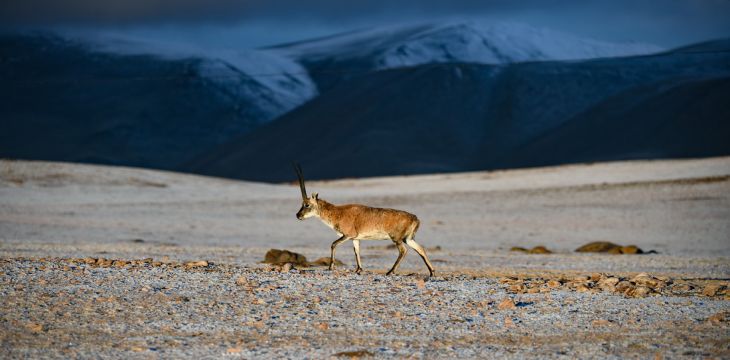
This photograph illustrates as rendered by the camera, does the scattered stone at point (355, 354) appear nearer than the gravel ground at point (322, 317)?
Yes

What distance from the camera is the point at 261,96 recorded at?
19838 centimetres

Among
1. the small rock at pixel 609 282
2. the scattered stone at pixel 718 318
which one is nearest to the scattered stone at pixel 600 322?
the scattered stone at pixel 718 318

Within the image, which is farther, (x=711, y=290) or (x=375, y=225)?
(x=375, y=225)

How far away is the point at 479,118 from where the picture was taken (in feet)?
510

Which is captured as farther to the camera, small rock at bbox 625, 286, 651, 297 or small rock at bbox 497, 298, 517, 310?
small rock at bbox 625, 286, 651, 297

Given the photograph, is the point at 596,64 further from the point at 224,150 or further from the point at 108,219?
the point at 108,219

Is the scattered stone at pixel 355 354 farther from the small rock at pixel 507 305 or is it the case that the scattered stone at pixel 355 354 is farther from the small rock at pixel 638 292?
the small rock at pixel 638 292

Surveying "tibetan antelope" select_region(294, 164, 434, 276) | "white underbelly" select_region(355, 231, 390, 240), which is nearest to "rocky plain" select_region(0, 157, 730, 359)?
"tibetan antelope" select_region(294, 164, 434, 276)

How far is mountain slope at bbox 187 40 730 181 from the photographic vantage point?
12988cm

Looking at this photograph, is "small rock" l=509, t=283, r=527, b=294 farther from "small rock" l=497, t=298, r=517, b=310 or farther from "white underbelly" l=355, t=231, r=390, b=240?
"white underbelly" l=355, t=231, r=390, b=240

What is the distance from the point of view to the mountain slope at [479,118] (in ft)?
426

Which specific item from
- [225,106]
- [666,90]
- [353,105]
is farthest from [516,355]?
[225,106]

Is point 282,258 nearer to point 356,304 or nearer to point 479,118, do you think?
point 356,304

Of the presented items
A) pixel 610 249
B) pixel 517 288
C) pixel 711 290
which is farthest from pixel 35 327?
pixel 610 249
